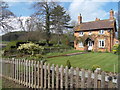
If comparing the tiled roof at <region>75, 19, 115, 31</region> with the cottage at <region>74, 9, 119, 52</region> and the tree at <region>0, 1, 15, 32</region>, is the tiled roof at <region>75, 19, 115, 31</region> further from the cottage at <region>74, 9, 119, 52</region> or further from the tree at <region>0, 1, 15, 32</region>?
the tree at <region>0, 1, 15, 32</region>

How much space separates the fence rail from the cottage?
22.4 metres

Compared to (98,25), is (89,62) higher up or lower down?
lower down

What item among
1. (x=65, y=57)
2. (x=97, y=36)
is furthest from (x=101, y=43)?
(x=65, y=57)

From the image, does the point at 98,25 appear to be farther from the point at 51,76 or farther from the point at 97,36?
the point at 51,76

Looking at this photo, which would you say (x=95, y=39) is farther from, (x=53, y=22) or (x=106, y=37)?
(x=53, y=22)

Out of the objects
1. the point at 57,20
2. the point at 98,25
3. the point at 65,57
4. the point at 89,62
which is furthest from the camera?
the point at 57,20

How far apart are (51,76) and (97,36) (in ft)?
80.8

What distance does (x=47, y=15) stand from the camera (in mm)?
33500

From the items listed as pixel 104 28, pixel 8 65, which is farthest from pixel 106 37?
pixel 8 65

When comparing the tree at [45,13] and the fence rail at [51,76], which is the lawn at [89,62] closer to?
the fence rail at [51,76]

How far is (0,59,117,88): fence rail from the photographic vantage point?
3.09m

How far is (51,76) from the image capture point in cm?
459


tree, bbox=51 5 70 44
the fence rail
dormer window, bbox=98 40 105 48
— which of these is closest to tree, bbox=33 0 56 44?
tree, bbox=51 5 70 44

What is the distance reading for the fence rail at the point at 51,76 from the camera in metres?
3.09
